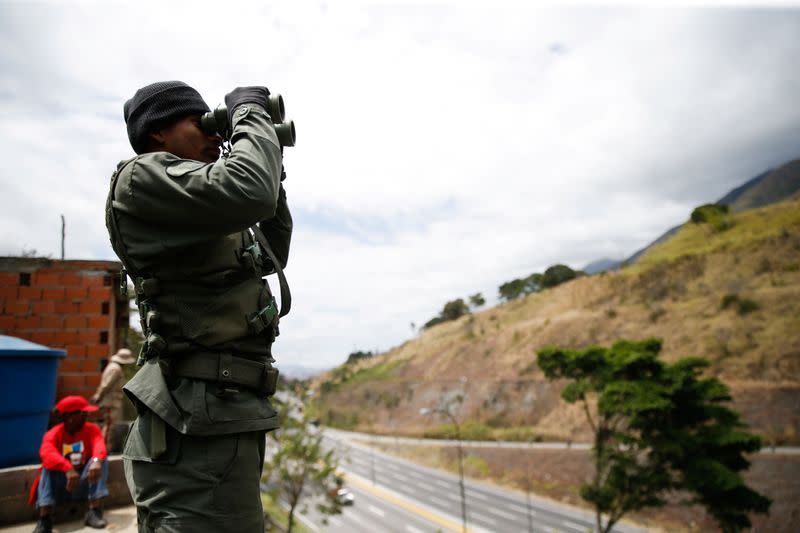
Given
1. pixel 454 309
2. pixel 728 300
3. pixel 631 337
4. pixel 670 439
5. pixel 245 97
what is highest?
pixel 454 309

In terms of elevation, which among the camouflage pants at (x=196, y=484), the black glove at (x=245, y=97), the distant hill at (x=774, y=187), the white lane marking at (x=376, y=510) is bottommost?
the white lane marking at (x=376, y=510)

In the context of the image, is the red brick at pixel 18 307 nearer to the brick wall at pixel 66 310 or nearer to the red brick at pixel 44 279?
the brick wall at pixel 66 310

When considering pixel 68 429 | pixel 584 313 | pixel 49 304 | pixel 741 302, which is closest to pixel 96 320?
pixel 49 304

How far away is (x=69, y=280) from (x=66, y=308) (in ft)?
0.97

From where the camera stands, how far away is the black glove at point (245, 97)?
1.57m

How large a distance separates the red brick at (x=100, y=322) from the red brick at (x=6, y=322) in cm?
67

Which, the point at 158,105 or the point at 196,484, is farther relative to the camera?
the point at 158,105

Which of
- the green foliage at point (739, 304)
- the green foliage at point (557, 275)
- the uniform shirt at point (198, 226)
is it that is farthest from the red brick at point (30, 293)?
the green foliage at point (557, 275)

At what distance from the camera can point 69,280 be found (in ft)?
17.7

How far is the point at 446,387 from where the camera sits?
147 feet

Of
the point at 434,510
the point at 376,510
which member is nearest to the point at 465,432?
the point at 434,510

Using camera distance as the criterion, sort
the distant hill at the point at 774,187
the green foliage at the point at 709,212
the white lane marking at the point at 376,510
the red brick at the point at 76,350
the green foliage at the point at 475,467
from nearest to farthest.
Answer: the red brick at the point at 76,350 → the white lane marking at the point at 376,510 → the green foliage at the point at 475,467 → the green foliage at the point at 709,212 → the distant hill at the point at 774,187

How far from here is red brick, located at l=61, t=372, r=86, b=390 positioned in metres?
5.33

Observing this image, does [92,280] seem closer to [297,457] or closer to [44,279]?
[44,279]
